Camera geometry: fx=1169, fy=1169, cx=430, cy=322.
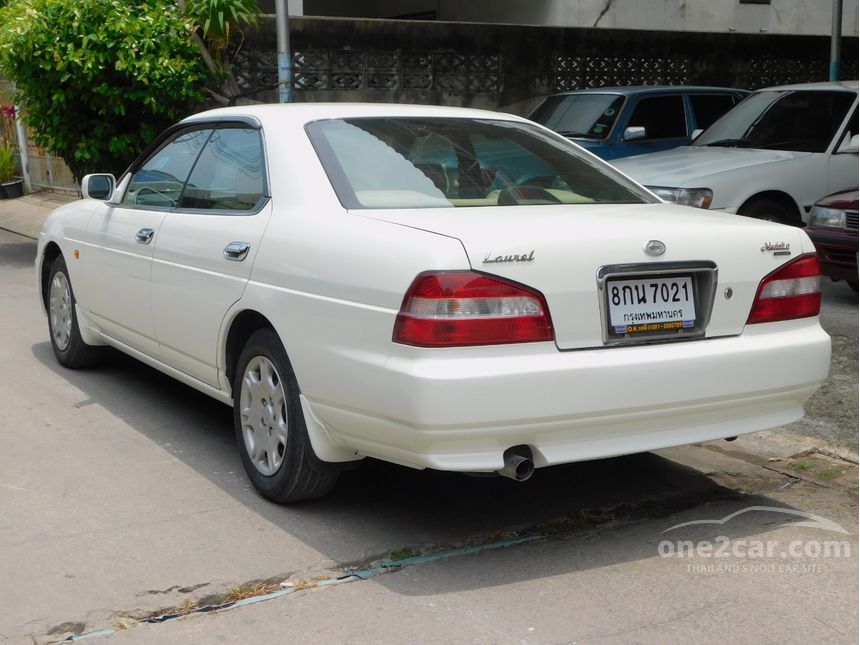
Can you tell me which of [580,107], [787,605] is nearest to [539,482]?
[787,605]

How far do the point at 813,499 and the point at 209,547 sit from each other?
7.98 ft

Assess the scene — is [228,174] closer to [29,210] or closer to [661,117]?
[661,117]

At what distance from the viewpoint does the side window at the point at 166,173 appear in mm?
5656

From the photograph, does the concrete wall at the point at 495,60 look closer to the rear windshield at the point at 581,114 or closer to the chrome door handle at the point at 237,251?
the rear windshield at the point at 581,114

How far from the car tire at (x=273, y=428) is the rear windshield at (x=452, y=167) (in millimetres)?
692

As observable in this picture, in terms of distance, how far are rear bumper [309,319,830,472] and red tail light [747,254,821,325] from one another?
0.20 ft

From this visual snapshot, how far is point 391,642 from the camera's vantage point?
11.5 ft

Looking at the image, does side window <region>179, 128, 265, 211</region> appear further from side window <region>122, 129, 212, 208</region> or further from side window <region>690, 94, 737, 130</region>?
side window <region>690, 94, 737, 130</region>

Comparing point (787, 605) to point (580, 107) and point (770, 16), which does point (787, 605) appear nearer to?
point (580, 107)

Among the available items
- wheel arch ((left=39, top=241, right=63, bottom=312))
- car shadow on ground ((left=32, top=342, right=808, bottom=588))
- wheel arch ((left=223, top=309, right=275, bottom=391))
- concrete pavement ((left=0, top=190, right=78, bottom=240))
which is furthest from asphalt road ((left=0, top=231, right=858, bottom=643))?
concrete pavement ((left=0, top=190, right=78, bottom=240))

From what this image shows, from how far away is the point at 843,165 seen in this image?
10070 mm

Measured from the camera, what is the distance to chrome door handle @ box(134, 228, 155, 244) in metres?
5.57

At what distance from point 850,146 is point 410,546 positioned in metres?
6.82

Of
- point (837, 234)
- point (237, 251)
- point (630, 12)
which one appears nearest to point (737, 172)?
point (837, 234)
